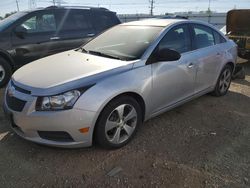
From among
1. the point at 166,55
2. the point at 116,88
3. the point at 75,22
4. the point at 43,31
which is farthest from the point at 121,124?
the point at 75,22

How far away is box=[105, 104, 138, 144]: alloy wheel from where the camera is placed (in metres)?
3.17

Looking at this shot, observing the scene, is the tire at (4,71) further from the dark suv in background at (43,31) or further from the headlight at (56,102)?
the headlight at (56,102)

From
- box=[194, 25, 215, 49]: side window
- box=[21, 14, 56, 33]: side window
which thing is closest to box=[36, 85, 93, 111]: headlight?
box=[194, 25, 215, 49]: side window

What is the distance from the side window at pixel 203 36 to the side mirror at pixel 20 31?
364cm

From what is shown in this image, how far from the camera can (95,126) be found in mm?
3039

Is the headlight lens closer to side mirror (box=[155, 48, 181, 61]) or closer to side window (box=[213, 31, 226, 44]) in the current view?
side mirror (box=[155, 48, 181, 61])

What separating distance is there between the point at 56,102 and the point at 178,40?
2172 mm

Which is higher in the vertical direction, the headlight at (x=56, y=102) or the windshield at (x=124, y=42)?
the windshield at (x=124, y=42)

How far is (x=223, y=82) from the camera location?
17.3 feet

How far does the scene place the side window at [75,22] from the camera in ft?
21.6

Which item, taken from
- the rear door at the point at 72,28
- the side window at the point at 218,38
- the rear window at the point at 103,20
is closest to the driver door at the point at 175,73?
the side window at the point at 218,38

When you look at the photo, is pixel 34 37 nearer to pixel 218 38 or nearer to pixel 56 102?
pixel 56 102

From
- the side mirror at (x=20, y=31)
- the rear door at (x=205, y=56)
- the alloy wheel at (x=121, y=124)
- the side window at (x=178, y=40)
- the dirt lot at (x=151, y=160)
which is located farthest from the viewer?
the side mirror at (x=20, y=31)

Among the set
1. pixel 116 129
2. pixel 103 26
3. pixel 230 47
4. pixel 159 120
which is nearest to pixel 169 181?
pixel 116 129
